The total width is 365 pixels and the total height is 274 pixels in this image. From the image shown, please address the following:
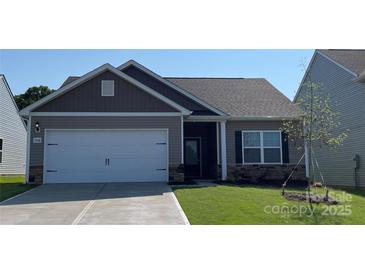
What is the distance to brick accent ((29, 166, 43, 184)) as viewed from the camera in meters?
15.2

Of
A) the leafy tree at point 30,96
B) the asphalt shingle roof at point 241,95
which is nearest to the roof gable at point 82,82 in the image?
the asphalt shingle roof at point 241,95

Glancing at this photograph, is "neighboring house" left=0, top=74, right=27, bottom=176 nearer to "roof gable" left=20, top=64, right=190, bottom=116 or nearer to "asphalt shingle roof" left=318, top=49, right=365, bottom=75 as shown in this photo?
"roof gable" left=20, top=64, right=190, bottom=116

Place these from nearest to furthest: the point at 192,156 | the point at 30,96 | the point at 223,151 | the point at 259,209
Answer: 1. the point at 259,209
2. the point at 223,151
3. the point at 192,156
4. the point at 30,96

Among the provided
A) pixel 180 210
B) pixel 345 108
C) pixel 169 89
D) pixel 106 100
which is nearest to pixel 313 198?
pixel 180 210

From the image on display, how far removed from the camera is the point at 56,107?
15.5 m

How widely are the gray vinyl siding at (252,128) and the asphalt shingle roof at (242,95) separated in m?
0.42

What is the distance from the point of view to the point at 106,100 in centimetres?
1577

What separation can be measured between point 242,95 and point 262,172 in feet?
Result: 15.3

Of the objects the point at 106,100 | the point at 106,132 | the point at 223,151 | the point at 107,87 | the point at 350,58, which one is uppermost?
the point at 350,58

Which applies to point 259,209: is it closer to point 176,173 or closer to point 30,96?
point 176,173

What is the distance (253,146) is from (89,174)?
293 inches

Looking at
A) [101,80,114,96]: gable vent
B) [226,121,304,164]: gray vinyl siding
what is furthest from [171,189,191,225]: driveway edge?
[226,121,304,164]: gray vinyl siding

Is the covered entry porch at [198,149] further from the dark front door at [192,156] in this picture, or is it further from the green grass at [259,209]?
the green grass at [259,209]

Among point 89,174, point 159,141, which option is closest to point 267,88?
point 159,141
